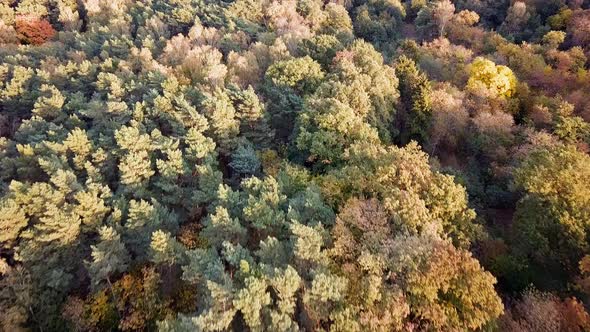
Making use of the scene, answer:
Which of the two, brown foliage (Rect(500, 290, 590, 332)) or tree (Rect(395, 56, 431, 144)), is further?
tree (Rect(395, 56, 431, 144))

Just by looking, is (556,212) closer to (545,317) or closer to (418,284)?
(545,317)

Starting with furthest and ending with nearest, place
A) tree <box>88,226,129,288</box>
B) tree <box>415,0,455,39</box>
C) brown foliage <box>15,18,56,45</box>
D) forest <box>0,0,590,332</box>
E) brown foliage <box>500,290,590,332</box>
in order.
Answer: brown foliage <box>15,18,56,45</box>
tree <box>415,0,455,39</box>
tree <box>88,226,129,288</box>
forest <box>0,0,590,332</box>
brown foliage <box>500,290,590,332</box>

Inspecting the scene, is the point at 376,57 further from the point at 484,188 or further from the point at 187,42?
the point at 187,42

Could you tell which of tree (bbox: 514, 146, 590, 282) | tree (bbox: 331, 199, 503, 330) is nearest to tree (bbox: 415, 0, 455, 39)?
tree (bbox: 514, 146, 590, 282)

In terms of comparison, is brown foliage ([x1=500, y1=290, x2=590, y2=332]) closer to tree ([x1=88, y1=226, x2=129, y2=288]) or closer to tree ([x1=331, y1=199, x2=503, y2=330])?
tree ([x1=331, y1=199, x2=503, y2=330])

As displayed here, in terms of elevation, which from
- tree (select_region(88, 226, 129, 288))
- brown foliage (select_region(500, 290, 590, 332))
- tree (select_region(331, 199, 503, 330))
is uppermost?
tree (select_region(331, 199, 503, 330))

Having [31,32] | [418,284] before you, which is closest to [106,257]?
[418,284]

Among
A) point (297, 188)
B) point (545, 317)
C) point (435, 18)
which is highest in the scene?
point (545, 317)

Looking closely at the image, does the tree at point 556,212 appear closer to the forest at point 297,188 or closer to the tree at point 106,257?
the forest at point 297,188
